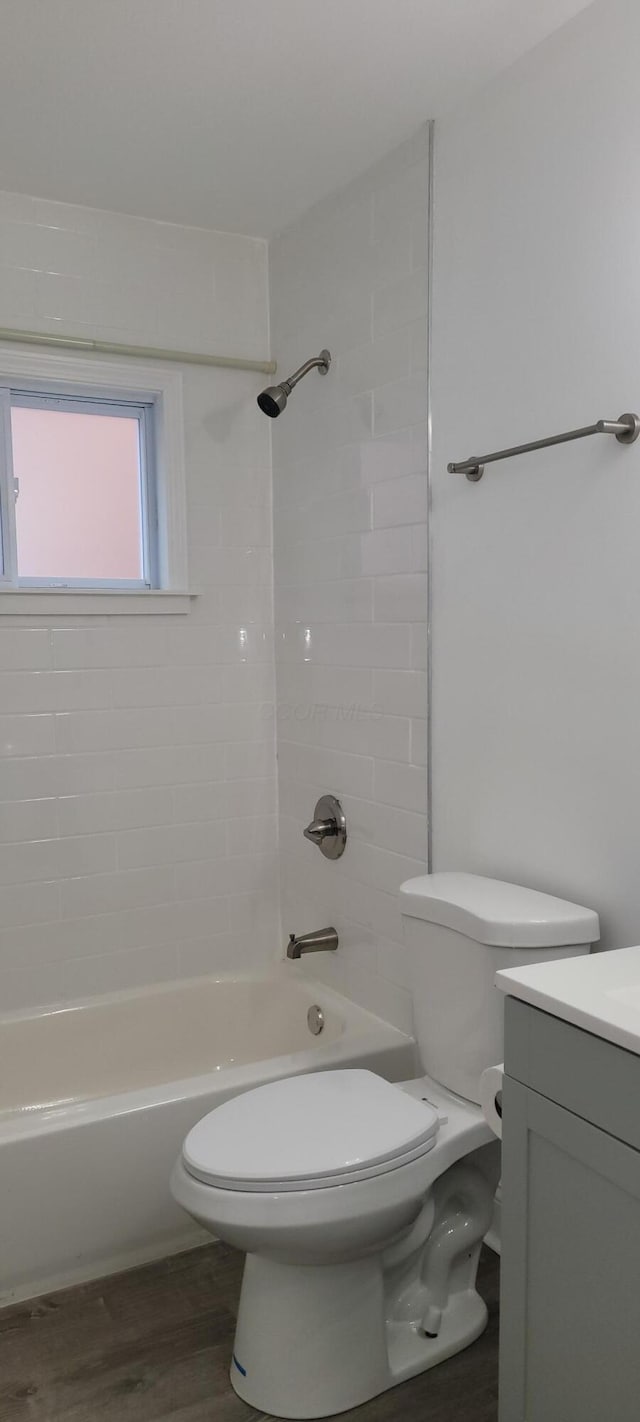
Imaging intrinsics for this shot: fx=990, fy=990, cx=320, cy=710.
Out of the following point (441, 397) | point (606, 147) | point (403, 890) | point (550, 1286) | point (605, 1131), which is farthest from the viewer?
point (441, 397)

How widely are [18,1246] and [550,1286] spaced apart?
121cm

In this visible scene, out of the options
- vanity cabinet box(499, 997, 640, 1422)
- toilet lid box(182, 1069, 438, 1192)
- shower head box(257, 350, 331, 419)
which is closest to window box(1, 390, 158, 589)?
shower head box(257, 350, 331, 419)

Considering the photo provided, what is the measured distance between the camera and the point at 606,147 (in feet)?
5.60

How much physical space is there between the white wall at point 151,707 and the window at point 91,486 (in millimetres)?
65

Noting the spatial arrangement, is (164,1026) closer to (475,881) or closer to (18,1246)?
(18,1246)

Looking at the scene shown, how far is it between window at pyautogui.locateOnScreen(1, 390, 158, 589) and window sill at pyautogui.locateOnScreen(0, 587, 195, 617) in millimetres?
105

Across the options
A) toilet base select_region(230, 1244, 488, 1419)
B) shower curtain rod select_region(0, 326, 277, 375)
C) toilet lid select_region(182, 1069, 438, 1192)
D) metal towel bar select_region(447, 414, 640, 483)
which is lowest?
toilet base select_region(230, 1244, 488, 1419)

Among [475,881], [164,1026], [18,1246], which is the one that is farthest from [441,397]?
[18,1246]

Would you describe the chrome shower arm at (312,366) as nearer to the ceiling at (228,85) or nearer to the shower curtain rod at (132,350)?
the shower curtain rod at (132,350)

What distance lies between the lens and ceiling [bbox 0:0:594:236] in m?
1.79

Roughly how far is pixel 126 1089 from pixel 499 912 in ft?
4.44

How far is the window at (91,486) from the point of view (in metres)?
2.66

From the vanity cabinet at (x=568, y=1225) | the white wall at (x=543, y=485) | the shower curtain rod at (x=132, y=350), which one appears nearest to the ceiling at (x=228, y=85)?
the white wall at (x=543, y=485)

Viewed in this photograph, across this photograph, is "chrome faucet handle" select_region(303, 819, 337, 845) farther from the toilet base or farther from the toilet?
the toilet base
